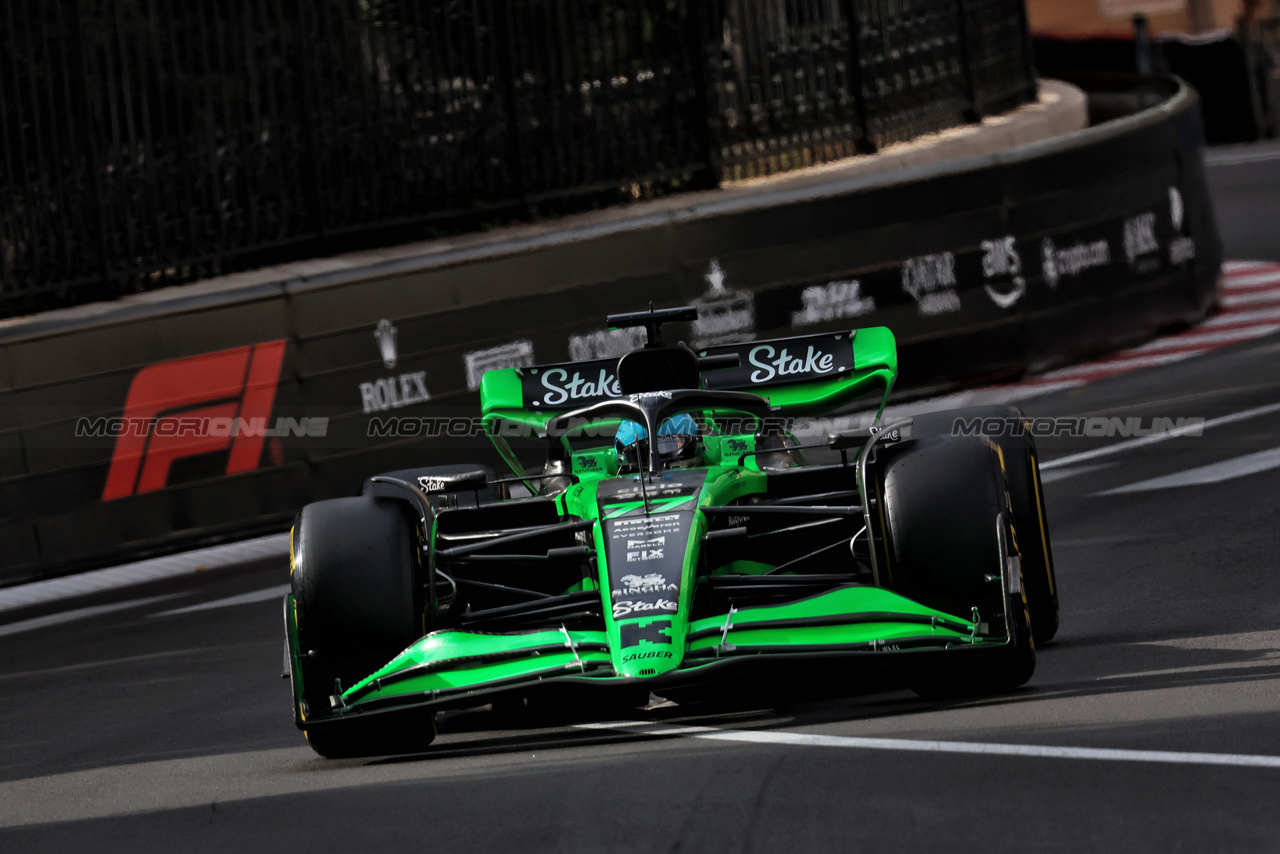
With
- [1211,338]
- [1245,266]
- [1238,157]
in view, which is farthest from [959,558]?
[1238,157]

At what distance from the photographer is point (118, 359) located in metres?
11.6

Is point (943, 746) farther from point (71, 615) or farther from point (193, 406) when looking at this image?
point (193, 406)

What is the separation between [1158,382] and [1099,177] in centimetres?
208

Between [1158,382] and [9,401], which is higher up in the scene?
[9,401]

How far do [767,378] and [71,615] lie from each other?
15.1ft

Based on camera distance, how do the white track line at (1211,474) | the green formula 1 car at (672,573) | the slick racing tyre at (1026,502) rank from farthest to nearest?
the white track line at (1211,474) < the slick racing tyre at (1026,502) < the green formula 1 car at (672,573)

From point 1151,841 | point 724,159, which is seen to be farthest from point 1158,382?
point 1151,841

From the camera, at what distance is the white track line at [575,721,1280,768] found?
196 inches

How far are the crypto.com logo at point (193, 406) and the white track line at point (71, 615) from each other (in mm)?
1268

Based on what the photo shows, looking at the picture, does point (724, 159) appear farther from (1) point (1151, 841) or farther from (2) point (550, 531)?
(1) point (1151, 841)

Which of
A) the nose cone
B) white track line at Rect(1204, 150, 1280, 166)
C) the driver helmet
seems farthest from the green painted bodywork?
white track line at Rect(1204, 150, 1280, 166)

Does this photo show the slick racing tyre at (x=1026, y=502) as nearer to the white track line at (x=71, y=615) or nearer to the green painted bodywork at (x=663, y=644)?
the green painted bodywork at (x=663, y=644)

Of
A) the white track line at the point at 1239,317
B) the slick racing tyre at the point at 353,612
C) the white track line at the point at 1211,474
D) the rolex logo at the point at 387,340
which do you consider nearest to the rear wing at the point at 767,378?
the slick racing tyre at the point at 353,612

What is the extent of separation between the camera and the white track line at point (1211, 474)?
10.3m
